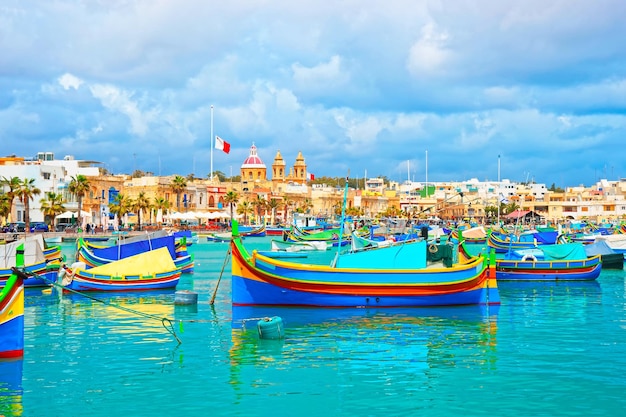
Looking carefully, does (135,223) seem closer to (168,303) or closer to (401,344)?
(168,303)

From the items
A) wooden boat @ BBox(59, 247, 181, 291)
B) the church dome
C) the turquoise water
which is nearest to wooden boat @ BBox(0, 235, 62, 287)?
wooden boat @ BBox(59, 247, 181, 291)

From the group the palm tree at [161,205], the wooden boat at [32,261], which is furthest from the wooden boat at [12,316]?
the palm tree at [161,205]

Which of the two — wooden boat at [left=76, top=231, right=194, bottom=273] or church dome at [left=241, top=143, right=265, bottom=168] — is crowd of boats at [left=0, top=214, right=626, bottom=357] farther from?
church dome at [left=241, top=143, right=265, bottom=168]

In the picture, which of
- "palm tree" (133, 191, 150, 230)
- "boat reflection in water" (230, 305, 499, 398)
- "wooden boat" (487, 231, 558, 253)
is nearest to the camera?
"boat reflection in water" (230, 305, 499, 398)

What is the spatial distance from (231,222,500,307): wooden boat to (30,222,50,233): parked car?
203 ft

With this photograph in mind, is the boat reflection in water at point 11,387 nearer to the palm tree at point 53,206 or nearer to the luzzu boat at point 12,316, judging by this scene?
the luzzu boat at point 12,316

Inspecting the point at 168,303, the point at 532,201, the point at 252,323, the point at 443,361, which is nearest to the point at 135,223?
the point at 168,303

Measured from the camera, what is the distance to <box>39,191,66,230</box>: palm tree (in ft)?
278

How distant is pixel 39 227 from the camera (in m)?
86.6

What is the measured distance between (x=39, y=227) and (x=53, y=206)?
3.63 meters

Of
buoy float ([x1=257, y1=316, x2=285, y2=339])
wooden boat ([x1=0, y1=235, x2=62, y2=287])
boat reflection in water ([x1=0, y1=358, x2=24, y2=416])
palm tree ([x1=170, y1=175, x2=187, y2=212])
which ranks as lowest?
boat reflection in water ([x1=0, y1=358, x2=24, y2=416])

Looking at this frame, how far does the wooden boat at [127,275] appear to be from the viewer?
3406cm

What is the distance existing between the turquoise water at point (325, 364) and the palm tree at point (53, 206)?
2265 inches

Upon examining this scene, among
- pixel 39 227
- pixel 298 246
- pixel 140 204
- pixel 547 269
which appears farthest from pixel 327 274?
pixel 140 204
